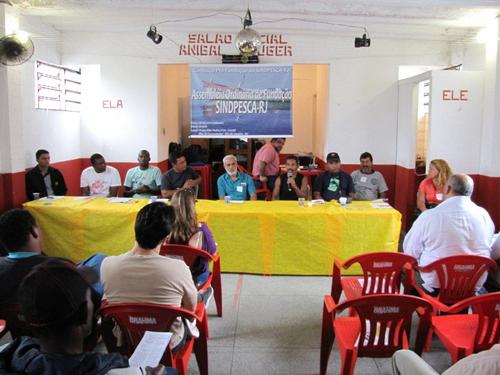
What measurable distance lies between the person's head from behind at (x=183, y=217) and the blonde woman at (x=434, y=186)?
3.01 m

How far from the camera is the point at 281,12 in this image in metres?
6.45

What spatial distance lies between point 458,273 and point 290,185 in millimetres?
2818

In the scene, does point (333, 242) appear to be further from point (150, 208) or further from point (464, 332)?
point (150, 208)

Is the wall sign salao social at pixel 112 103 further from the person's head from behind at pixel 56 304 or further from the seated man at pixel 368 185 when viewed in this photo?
the person's head from behind at pixel 56 304

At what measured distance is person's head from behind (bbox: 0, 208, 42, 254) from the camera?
7.81 feet

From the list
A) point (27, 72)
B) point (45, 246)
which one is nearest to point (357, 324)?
point (45, 246)

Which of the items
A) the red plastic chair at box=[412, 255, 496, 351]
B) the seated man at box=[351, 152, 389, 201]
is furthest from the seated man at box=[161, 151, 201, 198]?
the red plastic chair at box=[412, 255, 496, 351]

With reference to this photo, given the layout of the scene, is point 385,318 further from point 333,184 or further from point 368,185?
point 368,185

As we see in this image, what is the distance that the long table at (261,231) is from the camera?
15.1ft

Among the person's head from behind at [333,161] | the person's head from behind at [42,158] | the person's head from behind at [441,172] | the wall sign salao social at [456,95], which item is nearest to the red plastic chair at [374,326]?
the person's head from behind at [441,172]

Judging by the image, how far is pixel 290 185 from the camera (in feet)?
18.6

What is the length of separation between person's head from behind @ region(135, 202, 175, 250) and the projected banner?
177 inches

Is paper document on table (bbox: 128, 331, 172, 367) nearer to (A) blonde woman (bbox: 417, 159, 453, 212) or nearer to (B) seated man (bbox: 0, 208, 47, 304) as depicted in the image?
(B) seated man (bbox: 0, 208, 47, 304)

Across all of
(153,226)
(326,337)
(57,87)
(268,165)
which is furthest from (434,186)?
(57,87)
